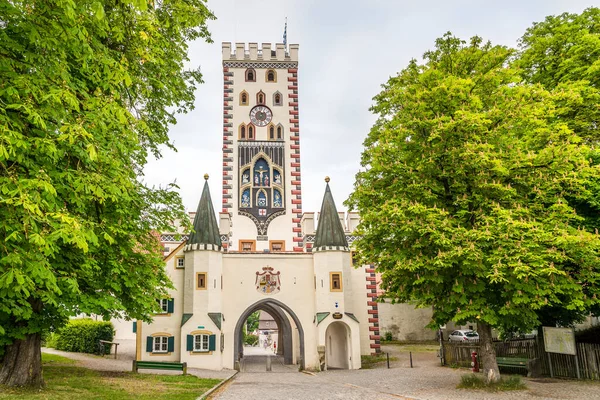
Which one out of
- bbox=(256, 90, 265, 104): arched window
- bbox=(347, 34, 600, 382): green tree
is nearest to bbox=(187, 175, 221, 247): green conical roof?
bbox=(256, 90, 265, 104): arched window

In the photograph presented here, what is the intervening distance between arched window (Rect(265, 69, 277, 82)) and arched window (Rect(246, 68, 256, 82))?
91cm

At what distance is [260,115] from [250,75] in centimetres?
336

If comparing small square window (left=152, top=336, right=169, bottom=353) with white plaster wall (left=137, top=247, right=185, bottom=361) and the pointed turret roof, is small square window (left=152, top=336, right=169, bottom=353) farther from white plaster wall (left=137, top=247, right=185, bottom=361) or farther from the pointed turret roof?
the pointed turret roof

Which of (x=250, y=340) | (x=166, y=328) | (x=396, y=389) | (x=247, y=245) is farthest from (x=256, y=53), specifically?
(x=250, y=340)

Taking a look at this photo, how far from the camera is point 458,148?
1434cm

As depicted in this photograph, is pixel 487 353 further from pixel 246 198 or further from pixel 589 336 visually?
pixel 246 198

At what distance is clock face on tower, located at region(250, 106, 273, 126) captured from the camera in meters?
32.3

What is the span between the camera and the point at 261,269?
25.8 meters

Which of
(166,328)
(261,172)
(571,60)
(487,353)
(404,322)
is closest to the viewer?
(487,353)

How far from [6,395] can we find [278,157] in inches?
907

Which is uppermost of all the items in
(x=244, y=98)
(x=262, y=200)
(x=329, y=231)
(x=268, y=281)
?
(x=244, y=98)

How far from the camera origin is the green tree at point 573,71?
16.2 metres

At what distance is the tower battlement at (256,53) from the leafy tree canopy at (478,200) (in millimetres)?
19423

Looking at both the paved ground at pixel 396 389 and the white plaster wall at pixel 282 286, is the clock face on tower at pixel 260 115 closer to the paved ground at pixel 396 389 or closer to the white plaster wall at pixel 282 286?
the white plaster wall at pixel 282 286
